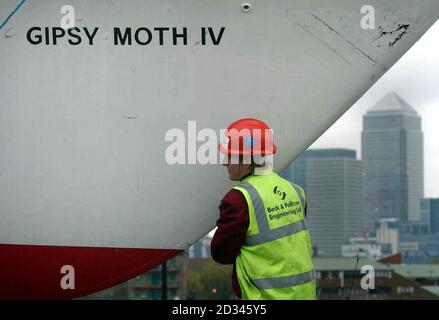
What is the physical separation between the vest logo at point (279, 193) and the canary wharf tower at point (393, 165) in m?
162

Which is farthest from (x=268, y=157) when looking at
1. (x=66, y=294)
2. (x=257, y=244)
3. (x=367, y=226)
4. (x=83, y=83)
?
(x=367, y=226)

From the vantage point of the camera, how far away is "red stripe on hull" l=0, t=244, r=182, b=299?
494cm

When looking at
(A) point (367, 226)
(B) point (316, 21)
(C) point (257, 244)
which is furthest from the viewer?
(A) point (367, 226)

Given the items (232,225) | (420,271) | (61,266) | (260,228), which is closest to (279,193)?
(260,228)

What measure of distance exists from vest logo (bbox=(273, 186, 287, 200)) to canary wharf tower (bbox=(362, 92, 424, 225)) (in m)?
162

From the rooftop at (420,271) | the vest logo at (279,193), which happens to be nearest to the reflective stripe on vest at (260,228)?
the vest logo at (279,193)

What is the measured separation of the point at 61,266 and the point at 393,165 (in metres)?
187

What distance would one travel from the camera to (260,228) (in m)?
4.13

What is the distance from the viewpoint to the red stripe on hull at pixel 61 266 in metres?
4.94

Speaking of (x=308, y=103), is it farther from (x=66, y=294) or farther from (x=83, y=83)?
(x=66, y=294)

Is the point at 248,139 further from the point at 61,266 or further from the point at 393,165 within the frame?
the point at 393,165

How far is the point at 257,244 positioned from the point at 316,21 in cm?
142

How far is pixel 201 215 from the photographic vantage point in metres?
4.91

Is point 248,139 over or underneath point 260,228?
over
